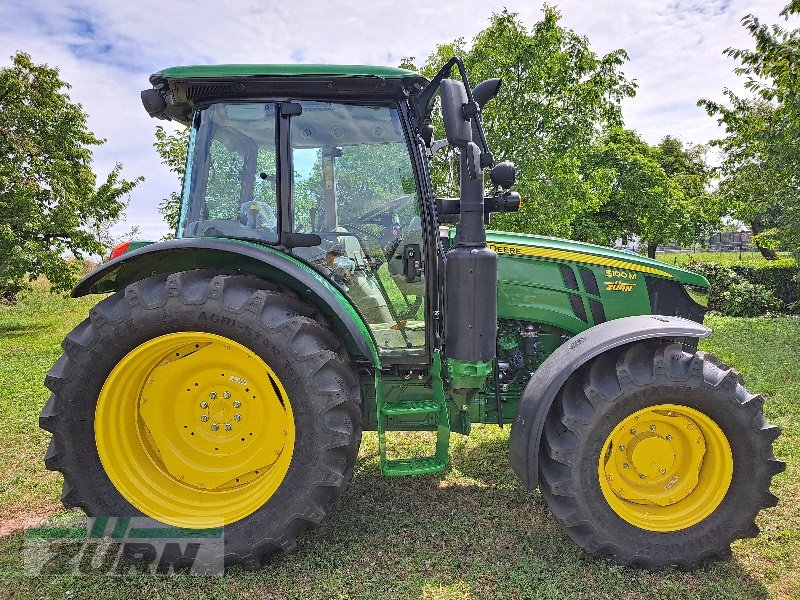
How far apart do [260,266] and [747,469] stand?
2.76 meters

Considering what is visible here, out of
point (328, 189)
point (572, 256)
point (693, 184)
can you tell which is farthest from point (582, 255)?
point (693, 184)

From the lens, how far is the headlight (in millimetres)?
3715

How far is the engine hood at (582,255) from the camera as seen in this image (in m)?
3.60

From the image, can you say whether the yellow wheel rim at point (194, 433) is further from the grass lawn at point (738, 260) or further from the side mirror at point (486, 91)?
the grass lawn at point (738, 260)

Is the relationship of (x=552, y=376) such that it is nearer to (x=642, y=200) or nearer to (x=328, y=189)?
(x=328, y=189)

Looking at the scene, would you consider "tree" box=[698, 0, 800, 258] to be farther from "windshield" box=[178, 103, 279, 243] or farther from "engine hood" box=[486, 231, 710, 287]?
"windshield" box=[178, 103, 279, 243]

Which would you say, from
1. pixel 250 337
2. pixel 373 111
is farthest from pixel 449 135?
pixel 250 337

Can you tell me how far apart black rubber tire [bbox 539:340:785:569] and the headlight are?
85 centimetres

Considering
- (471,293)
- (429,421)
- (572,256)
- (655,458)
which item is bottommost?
(655,458)

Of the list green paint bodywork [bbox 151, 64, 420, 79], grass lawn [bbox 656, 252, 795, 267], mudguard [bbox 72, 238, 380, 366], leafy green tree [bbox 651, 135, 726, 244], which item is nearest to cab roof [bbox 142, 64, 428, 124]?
green paint bodywork [bbox 151, 64, 420, 79]

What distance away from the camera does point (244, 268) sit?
10.3 feet

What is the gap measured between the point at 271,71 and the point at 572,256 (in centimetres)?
208

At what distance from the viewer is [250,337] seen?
2.87 metres

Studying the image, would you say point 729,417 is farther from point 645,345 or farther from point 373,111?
point 373,111
